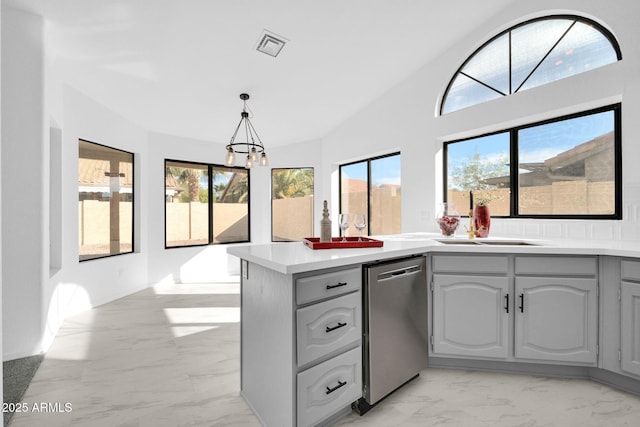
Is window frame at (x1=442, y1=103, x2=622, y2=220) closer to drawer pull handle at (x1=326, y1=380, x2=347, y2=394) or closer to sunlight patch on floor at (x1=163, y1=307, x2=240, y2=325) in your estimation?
drawer pull handle at (x1=326, y1=380, x2=347, y2=394)

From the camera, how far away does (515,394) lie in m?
2.15

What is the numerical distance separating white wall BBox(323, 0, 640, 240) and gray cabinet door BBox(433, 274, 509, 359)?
1.13 meters

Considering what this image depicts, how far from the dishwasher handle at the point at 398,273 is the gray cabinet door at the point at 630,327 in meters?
1.24

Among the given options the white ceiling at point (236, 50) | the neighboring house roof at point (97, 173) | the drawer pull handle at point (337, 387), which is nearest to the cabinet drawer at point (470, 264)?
the drawer pull handle at point (337, 387)

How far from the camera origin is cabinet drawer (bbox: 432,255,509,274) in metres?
2.33

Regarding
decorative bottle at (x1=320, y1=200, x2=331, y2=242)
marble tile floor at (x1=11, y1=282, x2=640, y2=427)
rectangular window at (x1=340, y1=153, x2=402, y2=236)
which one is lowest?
marble tile floor at (x1=11, y1=282, x2=640, y2=427)

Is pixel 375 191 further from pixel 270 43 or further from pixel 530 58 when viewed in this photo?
pixel 270 43

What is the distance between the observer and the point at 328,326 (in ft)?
5.70

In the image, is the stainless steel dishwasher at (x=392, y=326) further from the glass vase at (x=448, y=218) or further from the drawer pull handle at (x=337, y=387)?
the glass vase at (x=448, y=218)

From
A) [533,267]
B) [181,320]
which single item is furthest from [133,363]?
[533,267]

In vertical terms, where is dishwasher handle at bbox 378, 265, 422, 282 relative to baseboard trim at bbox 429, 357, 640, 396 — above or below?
above

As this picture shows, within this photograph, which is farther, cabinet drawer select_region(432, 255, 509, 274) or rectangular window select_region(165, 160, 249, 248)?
rectangular window select_region(165, 160, 249, 248)

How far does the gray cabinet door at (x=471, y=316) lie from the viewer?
7.66ft

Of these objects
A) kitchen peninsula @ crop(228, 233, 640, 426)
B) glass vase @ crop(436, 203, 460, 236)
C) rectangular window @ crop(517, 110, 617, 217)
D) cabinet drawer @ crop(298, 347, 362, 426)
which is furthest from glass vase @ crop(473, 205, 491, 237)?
cabinet drawer @ crop(298, 347, 362, 426)
